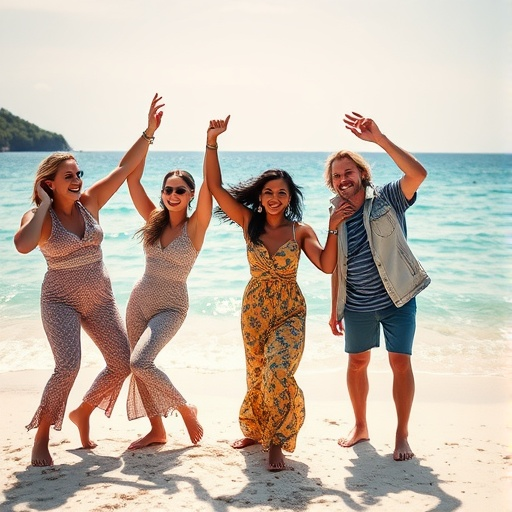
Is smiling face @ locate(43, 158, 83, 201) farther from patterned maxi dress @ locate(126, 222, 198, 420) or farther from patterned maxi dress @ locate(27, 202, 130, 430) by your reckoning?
patterned maxi dress @ locate(126, 222, 198, 420)

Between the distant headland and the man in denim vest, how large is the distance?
66.5 meters

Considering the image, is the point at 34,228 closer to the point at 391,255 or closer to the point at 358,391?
the point at 391,255

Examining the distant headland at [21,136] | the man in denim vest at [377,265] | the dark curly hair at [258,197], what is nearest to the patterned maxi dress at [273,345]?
the dark curly hair at [258,197]

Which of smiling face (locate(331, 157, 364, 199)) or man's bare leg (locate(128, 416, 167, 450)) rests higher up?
smiling face (locate(331, 157, 364, 199))

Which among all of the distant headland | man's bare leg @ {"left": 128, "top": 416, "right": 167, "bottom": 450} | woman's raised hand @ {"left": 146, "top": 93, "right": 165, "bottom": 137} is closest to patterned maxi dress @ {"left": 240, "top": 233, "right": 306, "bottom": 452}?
man's bare leg @ {"left": 128, "top": 416, "right": 167, "bottom": 450}

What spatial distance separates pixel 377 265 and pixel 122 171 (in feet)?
6.54

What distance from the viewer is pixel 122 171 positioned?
5.64m

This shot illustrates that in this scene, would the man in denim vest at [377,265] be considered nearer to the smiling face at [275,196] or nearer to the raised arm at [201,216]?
the smiling face at [275,196]

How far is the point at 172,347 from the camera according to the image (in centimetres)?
903

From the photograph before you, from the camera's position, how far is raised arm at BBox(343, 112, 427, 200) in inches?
203

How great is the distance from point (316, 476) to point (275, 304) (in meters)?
1.18

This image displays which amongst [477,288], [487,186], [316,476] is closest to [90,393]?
[316,476]

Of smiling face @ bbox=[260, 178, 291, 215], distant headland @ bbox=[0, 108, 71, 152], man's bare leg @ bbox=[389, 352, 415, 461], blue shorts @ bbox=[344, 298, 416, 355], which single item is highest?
distant headland @ bbox=[0, 108, 71, 152]

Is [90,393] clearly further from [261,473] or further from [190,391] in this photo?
[190,391]
